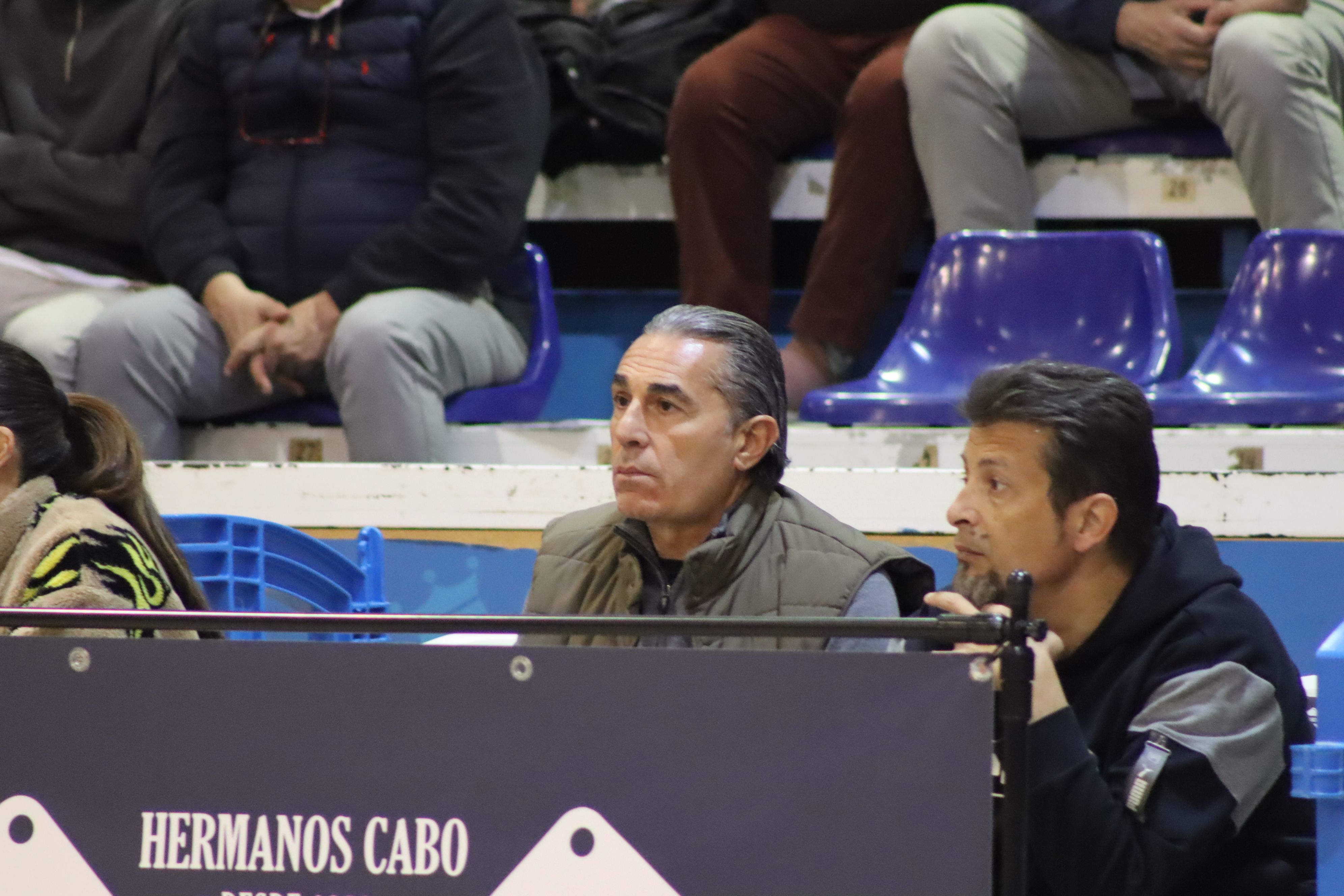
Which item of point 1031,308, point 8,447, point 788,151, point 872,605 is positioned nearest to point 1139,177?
point 1031,308

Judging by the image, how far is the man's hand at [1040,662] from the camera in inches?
48.1

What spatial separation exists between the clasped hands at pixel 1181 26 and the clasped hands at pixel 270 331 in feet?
5.15

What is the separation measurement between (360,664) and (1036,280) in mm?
2123

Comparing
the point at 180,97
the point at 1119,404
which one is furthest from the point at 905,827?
the point at 180,97

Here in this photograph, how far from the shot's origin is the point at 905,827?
1.01m

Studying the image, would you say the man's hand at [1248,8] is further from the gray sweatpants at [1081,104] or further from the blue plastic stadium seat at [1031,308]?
the blue plastic stadium seat at [1031,308]

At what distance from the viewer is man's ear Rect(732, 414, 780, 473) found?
1.64 metres

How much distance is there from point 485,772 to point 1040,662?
45cm

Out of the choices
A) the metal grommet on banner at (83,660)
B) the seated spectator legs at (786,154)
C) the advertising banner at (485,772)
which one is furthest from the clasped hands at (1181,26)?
the metal grommet on banner at (83,660)

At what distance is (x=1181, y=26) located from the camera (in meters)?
2.91

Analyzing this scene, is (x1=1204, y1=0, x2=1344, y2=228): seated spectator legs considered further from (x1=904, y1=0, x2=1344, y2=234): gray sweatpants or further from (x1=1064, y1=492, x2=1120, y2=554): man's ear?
(x1=1064, y1=492, x2=1120, y2=554): man's ear

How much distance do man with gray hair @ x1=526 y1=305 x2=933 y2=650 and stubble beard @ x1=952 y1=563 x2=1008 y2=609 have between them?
0.26 ft

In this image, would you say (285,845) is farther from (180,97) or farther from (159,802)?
(180,97)

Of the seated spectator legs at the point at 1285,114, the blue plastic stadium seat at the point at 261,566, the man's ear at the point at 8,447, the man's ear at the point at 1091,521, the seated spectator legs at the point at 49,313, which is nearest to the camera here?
the man's ear at the point at 1091,521
